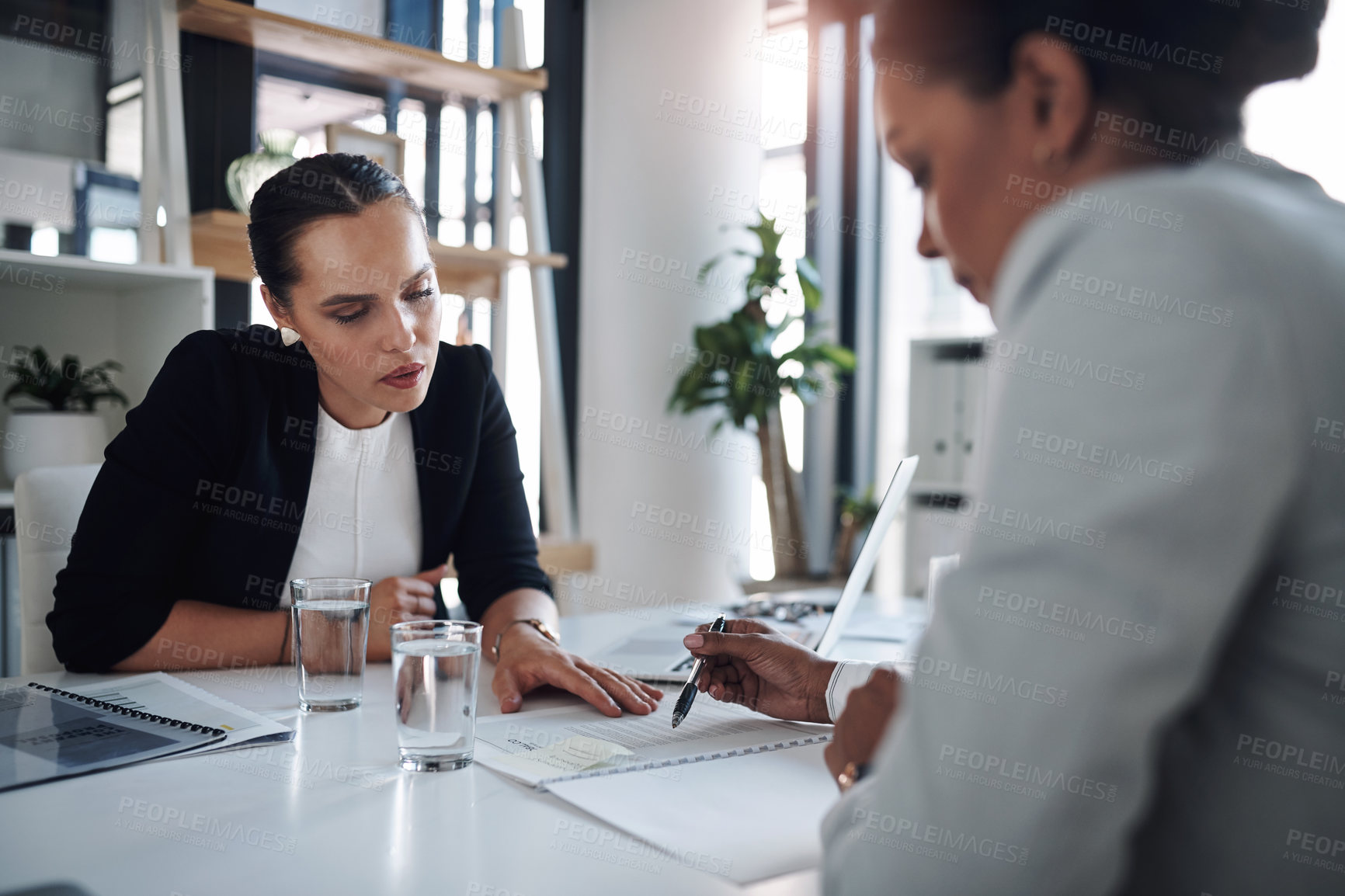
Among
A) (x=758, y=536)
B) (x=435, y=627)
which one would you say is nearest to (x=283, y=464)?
(x=435, y=627)

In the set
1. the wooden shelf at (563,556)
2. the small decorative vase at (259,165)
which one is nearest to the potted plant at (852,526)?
the wooden shelf at (563,556)

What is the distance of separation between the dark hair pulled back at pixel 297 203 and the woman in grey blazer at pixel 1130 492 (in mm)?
1069

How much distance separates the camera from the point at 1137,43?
45 centimetres

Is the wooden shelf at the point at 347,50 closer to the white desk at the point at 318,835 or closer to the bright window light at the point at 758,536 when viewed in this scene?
the bright window light at the point at 758,536

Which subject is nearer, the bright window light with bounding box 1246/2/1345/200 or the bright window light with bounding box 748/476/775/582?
the bright window light with bounding box 1246/2/1345/200

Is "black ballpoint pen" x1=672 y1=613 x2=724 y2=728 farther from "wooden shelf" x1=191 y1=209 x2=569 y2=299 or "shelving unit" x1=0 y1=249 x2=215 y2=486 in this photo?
"wooden shelf" x1=191 y1=209 x2=569 y2=299

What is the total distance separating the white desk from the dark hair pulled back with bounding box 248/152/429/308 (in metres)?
0.73

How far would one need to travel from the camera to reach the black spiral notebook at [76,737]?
0.84 metres

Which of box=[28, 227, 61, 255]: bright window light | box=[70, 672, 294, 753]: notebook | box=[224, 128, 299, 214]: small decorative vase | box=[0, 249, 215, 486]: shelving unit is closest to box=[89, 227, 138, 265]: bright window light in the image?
box=[28, 227, 61, 255]: bright window light

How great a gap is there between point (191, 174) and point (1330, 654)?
2.79m

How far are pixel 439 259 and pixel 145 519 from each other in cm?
180

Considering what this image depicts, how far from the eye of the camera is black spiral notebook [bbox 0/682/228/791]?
0.84 m

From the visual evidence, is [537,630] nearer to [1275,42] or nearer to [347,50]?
[1275,42]

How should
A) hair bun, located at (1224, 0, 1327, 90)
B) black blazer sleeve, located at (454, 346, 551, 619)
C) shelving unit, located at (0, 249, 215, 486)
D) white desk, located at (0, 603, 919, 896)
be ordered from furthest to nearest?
1. shelving unit, located at (0, 249, 215, 486)
2. black blazer sleeve, located at (454, 346, 551, 619)
3. white desk, located at (0, 603, 919, 896)
4. hair bun, located at (1224, 0, 1327, 90)
